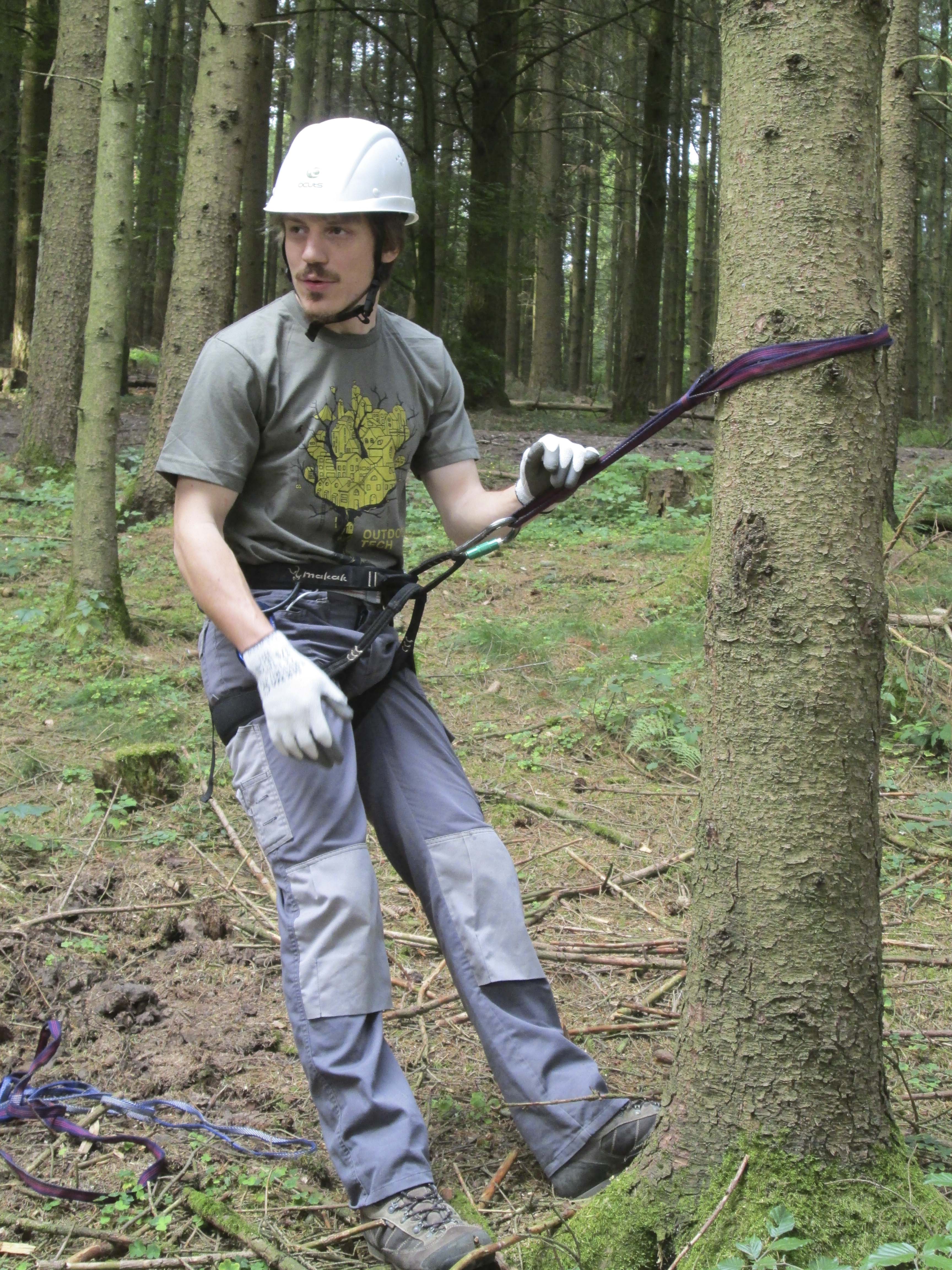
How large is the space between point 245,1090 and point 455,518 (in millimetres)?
1520

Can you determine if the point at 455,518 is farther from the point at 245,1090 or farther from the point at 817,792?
the point at 245,1090

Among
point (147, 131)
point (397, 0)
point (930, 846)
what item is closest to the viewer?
point (930, 846)

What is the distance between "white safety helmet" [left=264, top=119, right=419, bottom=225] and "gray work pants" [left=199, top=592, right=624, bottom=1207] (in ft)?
2.82

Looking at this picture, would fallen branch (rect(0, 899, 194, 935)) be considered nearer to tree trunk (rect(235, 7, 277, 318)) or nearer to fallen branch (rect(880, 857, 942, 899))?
fallen branch (rect(880, 857, 942, 899))

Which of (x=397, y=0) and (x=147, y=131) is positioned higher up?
(x=397, y=0)

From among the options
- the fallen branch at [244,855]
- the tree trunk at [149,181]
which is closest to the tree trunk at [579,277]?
the tree trunk at [149,181]

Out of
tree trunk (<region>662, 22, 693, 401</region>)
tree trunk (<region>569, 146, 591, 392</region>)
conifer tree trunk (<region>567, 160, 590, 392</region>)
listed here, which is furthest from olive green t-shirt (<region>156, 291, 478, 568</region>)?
conifer tree trunk (<region>567, 160, 590, 392</region>)

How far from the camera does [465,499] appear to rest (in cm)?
280

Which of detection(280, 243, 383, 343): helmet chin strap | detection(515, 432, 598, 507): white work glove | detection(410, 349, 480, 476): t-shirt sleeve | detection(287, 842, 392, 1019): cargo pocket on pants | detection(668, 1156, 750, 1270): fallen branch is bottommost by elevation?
detection(668, 1156, 750, 1270): fallen branch

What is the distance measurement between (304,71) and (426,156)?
10.8ft

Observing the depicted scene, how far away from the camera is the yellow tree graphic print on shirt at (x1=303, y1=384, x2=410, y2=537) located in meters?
2.49

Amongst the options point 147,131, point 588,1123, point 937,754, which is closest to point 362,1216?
point 588,1123

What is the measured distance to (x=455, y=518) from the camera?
9.29 ft

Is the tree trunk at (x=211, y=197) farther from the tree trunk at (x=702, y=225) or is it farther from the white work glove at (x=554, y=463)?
the tree trunk at (x=702, y=225)
